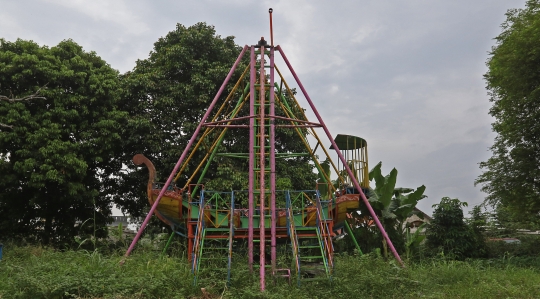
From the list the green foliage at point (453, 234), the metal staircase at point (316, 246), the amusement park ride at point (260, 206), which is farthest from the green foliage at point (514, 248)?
the metal staircase at point (316, 246)

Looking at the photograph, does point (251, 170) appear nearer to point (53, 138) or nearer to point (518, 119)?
point (53, 138)

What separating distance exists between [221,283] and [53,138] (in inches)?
393

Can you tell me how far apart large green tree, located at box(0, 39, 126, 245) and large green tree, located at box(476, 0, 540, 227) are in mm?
14247

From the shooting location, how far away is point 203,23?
18.7 metres

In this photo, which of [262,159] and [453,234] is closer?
[262,159]

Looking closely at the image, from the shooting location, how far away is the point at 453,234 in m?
16.4

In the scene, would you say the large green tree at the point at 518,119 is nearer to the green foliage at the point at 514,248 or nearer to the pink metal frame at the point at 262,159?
the green foliage at the point at 514,248

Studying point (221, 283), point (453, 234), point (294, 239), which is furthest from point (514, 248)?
point (221, 283)

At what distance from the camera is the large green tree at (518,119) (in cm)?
→ 1672

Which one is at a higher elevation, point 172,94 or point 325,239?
point 172,94

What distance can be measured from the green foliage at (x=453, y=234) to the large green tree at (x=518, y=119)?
2847 mm

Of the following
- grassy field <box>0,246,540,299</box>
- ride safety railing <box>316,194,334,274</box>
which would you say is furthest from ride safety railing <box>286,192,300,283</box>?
ride safety railing <box>316,194,334,274</box>

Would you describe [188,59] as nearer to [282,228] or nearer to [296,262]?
[282,228]

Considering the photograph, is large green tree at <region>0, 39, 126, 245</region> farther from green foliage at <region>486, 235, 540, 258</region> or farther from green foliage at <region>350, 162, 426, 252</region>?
green foliage at <region>486, 235, 540, 258</region>
